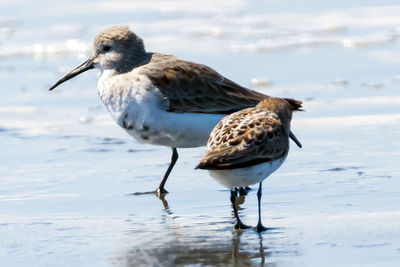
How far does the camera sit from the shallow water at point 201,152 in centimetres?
566

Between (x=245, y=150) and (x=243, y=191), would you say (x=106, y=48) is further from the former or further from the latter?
(x=245, y=150)

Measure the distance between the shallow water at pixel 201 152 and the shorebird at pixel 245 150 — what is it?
13.7 inches

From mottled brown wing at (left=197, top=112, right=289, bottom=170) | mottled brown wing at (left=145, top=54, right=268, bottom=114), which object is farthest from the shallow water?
mottled brown wing at (left=145, top=54, right=268, bottom=114)

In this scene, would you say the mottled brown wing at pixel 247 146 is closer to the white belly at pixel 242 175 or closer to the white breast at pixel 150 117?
the white belly at pixel 242 175

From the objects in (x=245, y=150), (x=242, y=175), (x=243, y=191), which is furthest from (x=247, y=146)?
(x=243, y=191)

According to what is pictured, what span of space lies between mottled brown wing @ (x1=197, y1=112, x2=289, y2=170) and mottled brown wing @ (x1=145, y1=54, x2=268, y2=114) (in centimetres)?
130

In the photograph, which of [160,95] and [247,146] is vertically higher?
[247,146]

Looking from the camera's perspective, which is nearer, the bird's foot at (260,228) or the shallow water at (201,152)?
the shallow water at (201,152)

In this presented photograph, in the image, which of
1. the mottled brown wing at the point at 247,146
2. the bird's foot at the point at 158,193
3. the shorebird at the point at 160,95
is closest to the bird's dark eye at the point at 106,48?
the shorebird at the point at 160,95

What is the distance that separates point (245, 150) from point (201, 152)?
255 cm

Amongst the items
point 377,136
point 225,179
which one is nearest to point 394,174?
point 377,136

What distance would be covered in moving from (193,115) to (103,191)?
93 centimetres

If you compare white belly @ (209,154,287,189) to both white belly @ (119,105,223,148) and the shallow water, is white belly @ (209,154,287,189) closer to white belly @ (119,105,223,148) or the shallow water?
the shallow water

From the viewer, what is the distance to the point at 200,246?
5637mm
